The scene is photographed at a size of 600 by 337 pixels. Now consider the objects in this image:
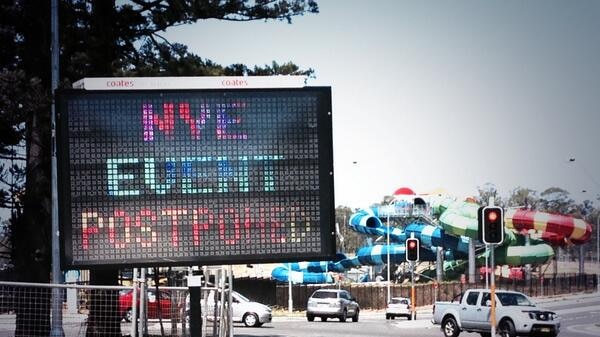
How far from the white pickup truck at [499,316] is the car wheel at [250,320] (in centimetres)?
937

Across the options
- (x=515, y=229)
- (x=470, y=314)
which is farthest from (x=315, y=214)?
(x=515, y=229)

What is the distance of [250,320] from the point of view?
134ft

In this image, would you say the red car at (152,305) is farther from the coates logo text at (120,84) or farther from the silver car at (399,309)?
the silver car at (399,309)

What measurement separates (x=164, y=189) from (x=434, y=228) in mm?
56008

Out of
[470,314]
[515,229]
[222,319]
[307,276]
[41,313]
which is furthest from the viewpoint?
[307,276]

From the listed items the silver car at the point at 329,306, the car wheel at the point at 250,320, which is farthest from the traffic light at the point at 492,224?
the silver car at the point at 329,306

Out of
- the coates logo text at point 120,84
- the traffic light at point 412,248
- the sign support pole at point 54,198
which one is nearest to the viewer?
the coates logo text at point 120,84

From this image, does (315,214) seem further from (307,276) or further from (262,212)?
(307,276)

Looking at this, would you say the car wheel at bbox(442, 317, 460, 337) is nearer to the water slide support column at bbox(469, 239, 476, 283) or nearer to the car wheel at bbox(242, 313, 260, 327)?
the car wheel at bbox(242, 313, 260, 327)

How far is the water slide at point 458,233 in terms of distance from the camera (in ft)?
209

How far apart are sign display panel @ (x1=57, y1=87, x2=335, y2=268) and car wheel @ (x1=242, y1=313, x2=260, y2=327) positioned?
1088 inches

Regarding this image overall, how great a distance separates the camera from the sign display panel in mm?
13305

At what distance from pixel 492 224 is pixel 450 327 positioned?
10.3 metres

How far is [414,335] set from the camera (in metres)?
33.8
